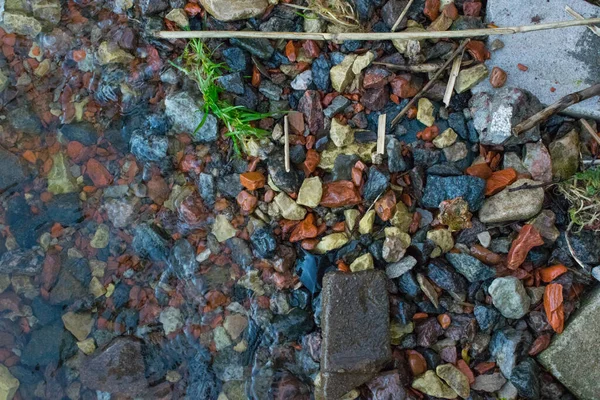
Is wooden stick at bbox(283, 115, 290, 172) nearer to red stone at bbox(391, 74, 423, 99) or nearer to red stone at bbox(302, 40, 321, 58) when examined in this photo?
red stone at bbox(302, 40, 321, 58)

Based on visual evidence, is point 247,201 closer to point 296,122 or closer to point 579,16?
point 296,122

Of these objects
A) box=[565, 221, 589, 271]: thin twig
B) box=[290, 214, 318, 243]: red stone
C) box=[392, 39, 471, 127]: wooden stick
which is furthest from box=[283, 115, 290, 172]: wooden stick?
box=[565, 221, 589, 271]: thin twig

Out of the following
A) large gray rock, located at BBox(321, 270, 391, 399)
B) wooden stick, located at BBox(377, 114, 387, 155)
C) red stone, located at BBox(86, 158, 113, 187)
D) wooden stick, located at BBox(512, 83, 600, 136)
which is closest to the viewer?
wooden stick, located at BBox(512, 83, 600, 136)

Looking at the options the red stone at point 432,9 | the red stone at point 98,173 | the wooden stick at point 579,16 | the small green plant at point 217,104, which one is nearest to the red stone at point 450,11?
the red stone at point 432,9

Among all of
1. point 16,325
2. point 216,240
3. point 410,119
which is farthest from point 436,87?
point 16,325

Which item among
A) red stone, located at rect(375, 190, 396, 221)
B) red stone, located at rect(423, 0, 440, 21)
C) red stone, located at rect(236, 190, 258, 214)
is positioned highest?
red stone, located at rect(423, 0, 440, 21)

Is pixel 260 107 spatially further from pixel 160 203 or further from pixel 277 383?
pixel 277 383
